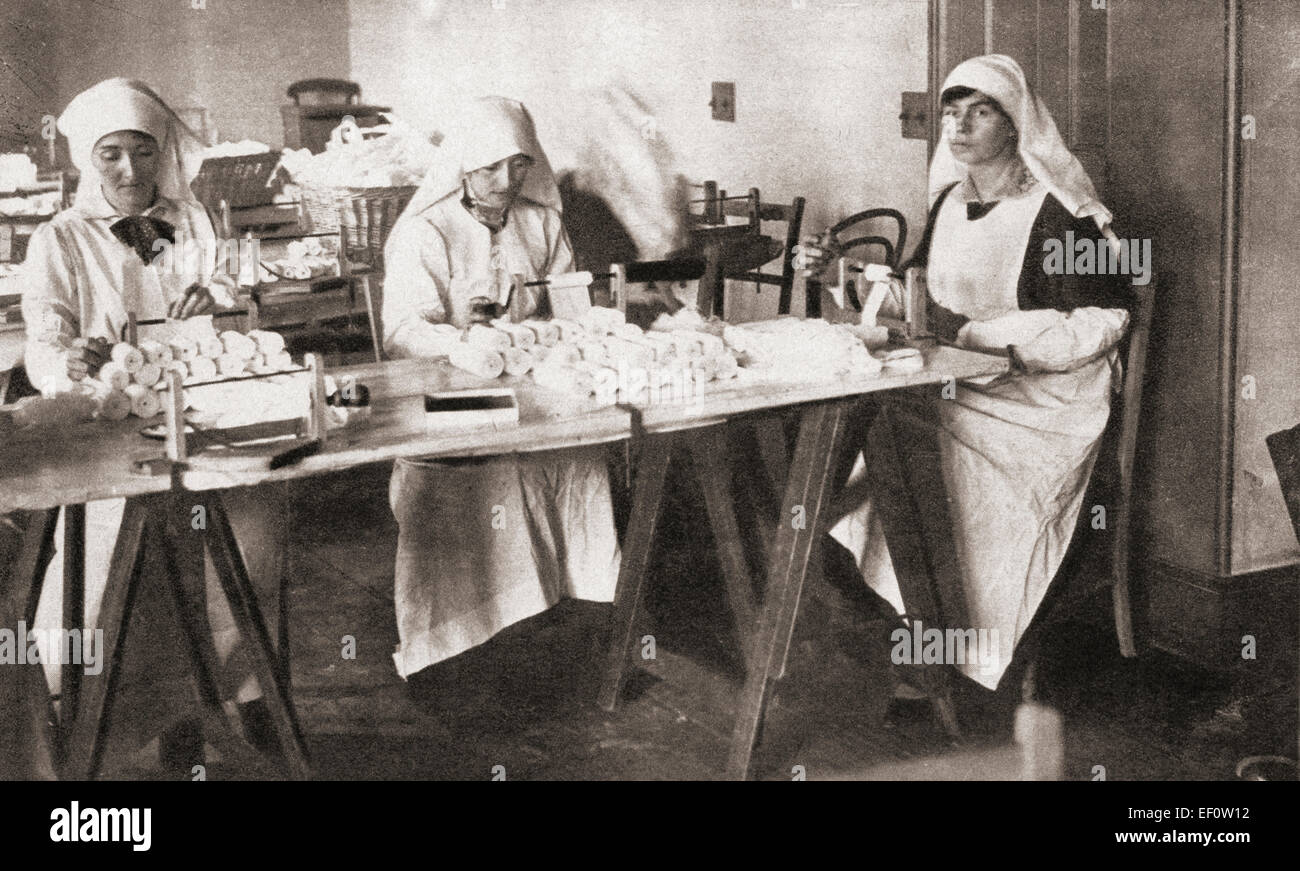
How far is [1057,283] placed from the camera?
12.0 ft

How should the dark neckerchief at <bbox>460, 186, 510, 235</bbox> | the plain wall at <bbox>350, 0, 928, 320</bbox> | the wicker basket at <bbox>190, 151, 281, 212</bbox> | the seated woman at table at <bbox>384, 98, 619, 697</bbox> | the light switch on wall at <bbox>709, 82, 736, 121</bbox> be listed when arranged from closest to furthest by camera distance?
the seated woman at table at <bbox>384, 98, 619, 697</bbox>
the dark neckerchief at <bbox>460, 186, 510, 235</bbox>
the plain wall at <bbox>350, 0, 928, 320</bbox>
the light switch on wall at <bbox>709, 82, 736, 121</bbox>
the wicker basket at <bbox>190, 151, 281, 212</bbox>

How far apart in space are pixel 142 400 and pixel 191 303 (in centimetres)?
71

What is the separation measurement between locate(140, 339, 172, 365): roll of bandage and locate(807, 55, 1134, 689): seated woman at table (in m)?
1.71

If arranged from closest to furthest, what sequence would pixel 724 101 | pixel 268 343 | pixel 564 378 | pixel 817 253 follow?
pixel 564 378 → pixel 268 343 → pixel 817 253 → pixel 724 101

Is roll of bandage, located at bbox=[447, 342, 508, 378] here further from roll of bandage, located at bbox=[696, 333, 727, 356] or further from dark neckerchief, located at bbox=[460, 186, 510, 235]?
dark neckerchief, located at bbox=[460, 186, 510, 235]

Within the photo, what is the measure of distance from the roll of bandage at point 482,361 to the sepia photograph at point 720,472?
0.5 inches

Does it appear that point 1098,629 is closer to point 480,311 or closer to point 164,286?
point 480,311

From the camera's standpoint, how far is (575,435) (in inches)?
109

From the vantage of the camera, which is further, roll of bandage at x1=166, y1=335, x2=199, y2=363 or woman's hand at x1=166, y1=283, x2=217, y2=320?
woman's hand at x1=166, y1=283, x2=217, y2=320

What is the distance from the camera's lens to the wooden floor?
320 centimetres

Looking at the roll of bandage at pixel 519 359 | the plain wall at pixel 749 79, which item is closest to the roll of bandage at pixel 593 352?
the roll of bandage at pixel 519 359

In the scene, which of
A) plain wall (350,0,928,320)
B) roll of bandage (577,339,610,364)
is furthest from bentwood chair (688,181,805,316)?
roll of bandage (577,339,610,364)

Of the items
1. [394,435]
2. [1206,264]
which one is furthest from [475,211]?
[1206,264]

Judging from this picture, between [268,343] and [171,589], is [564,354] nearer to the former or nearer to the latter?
[268,343]
